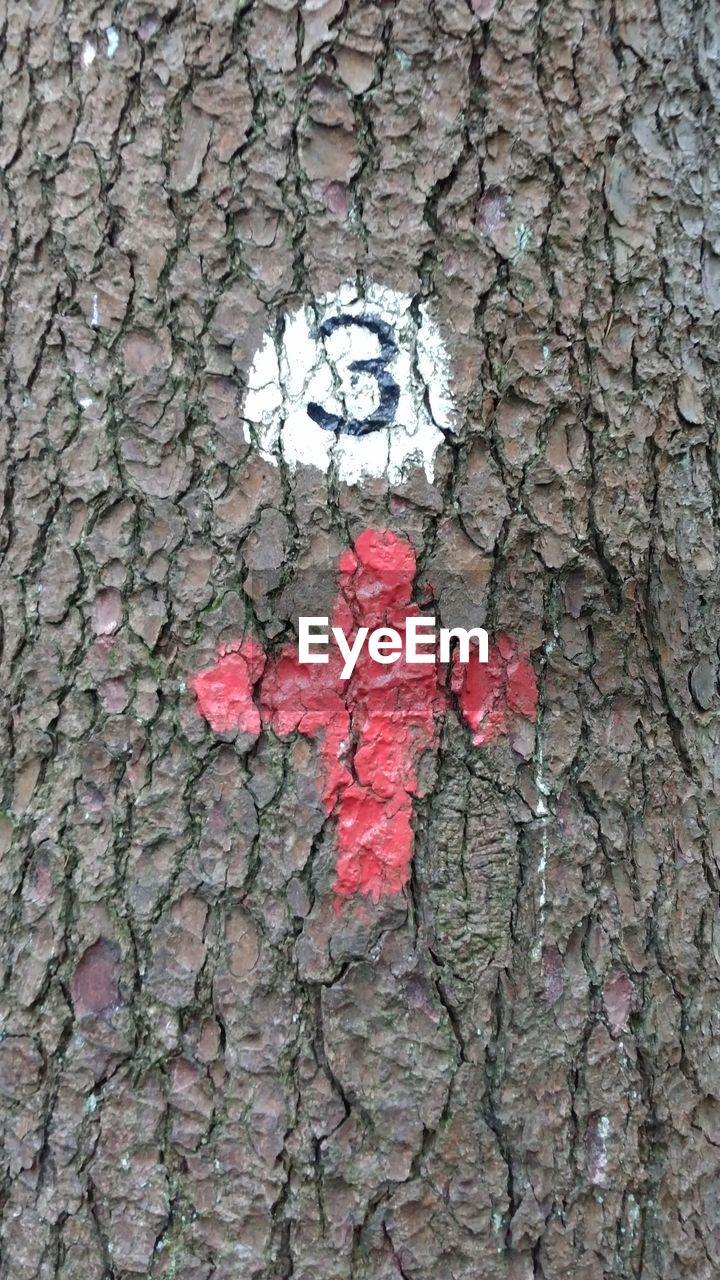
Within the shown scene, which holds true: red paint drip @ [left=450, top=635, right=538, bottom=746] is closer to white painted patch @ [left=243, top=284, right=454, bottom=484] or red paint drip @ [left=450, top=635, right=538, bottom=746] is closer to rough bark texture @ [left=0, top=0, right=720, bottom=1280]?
rough bark texture @ [left=0, top=0, right=720, bottom=1280]

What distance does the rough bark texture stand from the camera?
1.23 meters

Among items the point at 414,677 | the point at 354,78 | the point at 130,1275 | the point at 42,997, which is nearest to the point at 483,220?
the point at 354,78

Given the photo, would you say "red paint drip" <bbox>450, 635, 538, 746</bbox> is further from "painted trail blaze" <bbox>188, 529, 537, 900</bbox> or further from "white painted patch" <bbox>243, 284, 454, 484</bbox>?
"white painted patch" <bbox>243, 284, 454, 484</bbox>

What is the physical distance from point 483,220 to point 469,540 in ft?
1.18

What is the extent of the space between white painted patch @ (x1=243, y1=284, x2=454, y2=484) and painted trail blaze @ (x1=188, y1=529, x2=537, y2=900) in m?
0.10

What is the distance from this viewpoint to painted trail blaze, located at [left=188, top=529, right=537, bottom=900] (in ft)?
4.10

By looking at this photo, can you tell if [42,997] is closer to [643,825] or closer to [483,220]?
[643,825]

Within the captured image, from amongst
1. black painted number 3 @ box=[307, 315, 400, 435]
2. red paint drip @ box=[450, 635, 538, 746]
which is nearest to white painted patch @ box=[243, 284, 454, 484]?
black painted number 3 @ box=[307, 315, 400, 435]

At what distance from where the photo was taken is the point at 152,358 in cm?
127

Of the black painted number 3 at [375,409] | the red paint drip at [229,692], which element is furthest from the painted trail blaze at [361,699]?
the black painted number 3 at [375,409]

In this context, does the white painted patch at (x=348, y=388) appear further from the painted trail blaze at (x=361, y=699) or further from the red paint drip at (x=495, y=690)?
the red paint drip at (x=495, y=690)

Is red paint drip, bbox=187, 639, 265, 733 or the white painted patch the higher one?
the white painted patch

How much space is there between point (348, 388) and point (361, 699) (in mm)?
352

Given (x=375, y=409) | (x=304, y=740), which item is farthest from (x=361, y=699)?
(x=375, y=409)
